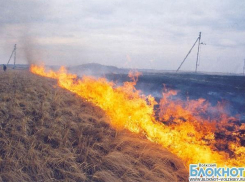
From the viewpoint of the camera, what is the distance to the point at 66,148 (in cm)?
584

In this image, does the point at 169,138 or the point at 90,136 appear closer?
the point at 90,136

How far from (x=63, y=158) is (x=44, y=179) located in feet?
2.35

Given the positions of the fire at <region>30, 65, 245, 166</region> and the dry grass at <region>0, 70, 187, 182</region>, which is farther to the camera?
the fire at <region>30, 65, 245, 166</region>

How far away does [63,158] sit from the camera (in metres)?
5.37

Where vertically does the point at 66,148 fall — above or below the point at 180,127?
above

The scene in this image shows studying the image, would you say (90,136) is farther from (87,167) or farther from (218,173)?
(218,173)

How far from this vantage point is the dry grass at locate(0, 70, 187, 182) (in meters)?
5.02

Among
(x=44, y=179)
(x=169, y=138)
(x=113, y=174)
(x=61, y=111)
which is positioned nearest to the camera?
(x=44, y=179)

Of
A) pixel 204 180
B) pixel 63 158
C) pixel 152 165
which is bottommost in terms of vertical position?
pixel 204 180

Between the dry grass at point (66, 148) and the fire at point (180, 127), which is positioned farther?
the fire at point (180, 127)

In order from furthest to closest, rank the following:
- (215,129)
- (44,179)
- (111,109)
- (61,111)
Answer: (215,129), (111,109), (61,111), (44,179)

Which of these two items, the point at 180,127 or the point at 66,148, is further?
the point at 180,127

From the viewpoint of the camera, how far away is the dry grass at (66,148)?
5020mm

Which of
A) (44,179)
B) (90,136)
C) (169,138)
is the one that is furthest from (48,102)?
(169,138)
